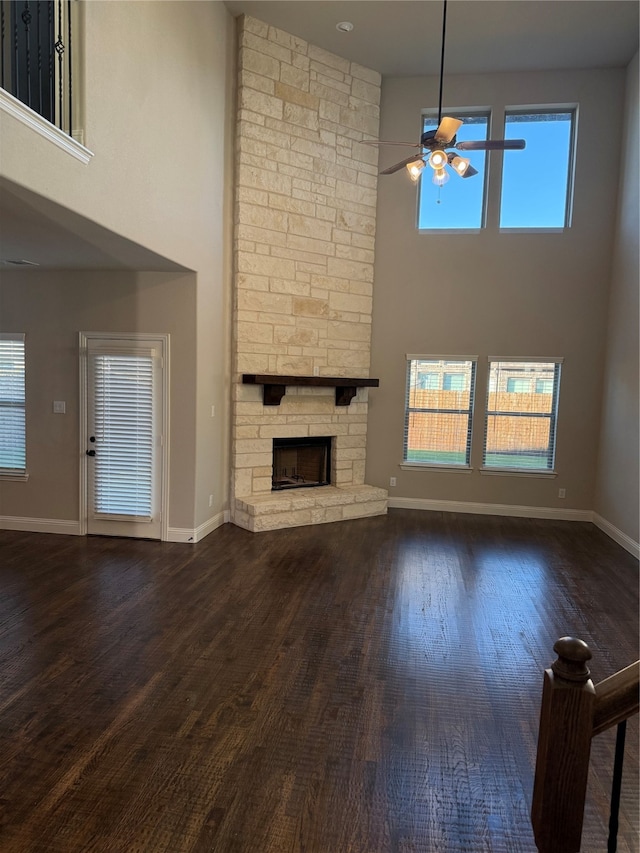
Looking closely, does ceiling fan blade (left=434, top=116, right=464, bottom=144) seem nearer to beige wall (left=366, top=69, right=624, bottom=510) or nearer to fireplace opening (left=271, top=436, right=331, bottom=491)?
beige wall (left=366, top=69, right=624, bottom=510)

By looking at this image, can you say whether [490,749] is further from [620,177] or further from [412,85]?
[412,85]

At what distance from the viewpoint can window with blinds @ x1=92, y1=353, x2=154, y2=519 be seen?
210 inches

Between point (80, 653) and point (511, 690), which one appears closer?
point (511, 690)

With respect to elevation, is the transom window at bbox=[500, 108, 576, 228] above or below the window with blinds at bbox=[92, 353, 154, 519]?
above

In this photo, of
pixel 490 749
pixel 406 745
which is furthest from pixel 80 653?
pixel 490 749

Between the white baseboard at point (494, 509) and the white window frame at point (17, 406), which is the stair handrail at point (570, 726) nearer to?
the white window frame at point (17, 406)

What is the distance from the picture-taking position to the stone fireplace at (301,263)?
5.91 meters

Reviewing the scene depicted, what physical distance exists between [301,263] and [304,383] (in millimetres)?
1483

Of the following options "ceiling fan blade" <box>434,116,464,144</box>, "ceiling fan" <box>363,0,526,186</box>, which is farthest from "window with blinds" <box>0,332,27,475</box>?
"ceiling fan blade" <box>434,116,464,144</box>

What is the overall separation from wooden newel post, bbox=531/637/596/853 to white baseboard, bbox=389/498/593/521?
5987mm

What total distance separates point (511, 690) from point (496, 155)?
20.7 ft

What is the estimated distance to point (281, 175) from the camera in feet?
20.0

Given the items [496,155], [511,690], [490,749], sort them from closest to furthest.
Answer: [490,749]
[511,690]
[496,155]

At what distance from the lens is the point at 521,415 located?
22.8ft
